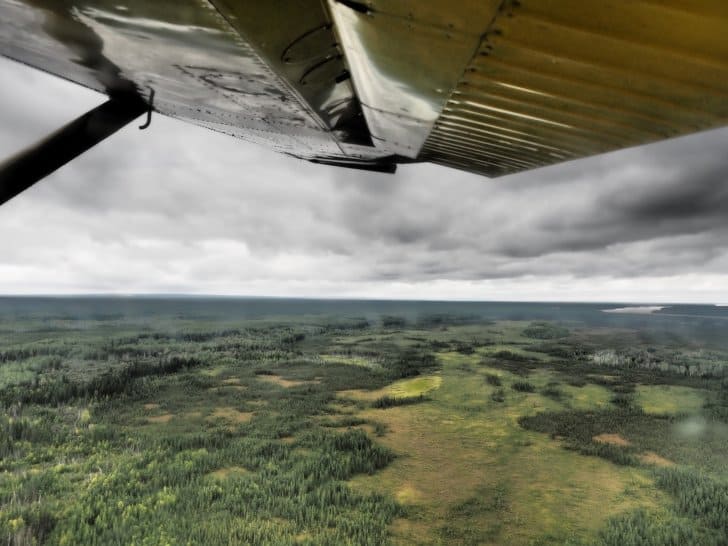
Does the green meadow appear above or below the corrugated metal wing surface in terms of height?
below

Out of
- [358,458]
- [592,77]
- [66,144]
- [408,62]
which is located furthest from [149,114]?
[358,458]

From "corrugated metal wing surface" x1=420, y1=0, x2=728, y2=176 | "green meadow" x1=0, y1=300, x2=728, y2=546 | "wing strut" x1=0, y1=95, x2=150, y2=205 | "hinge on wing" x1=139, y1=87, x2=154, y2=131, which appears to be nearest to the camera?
"corrugated metal wing surface" x1=420, y1=0, x2=728, y2=176

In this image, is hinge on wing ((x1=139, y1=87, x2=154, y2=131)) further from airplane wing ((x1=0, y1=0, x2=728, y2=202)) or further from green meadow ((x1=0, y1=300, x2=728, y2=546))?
green meadow ((x1=0, y1=300, x2=728, y2=546))

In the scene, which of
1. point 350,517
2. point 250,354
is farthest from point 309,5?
point 250,354

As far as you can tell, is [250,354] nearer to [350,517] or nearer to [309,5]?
[350,517]

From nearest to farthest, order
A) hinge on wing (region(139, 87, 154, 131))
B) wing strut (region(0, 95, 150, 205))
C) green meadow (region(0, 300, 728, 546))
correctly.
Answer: wing strut (region(0, 95, 150, 205)) < hinge on wing (region(139, 87, 154, 131)) < green meadow (region(0, 300, 728, 546))

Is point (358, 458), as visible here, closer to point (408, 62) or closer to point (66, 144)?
point (66, 144)

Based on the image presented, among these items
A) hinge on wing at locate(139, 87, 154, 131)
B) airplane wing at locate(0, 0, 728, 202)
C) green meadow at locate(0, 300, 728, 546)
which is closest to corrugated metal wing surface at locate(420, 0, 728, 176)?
airplane wing at locate(0, 0, 728, 202)

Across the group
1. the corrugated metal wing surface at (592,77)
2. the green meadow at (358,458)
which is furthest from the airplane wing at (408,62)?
the green meadow at (358,458)
